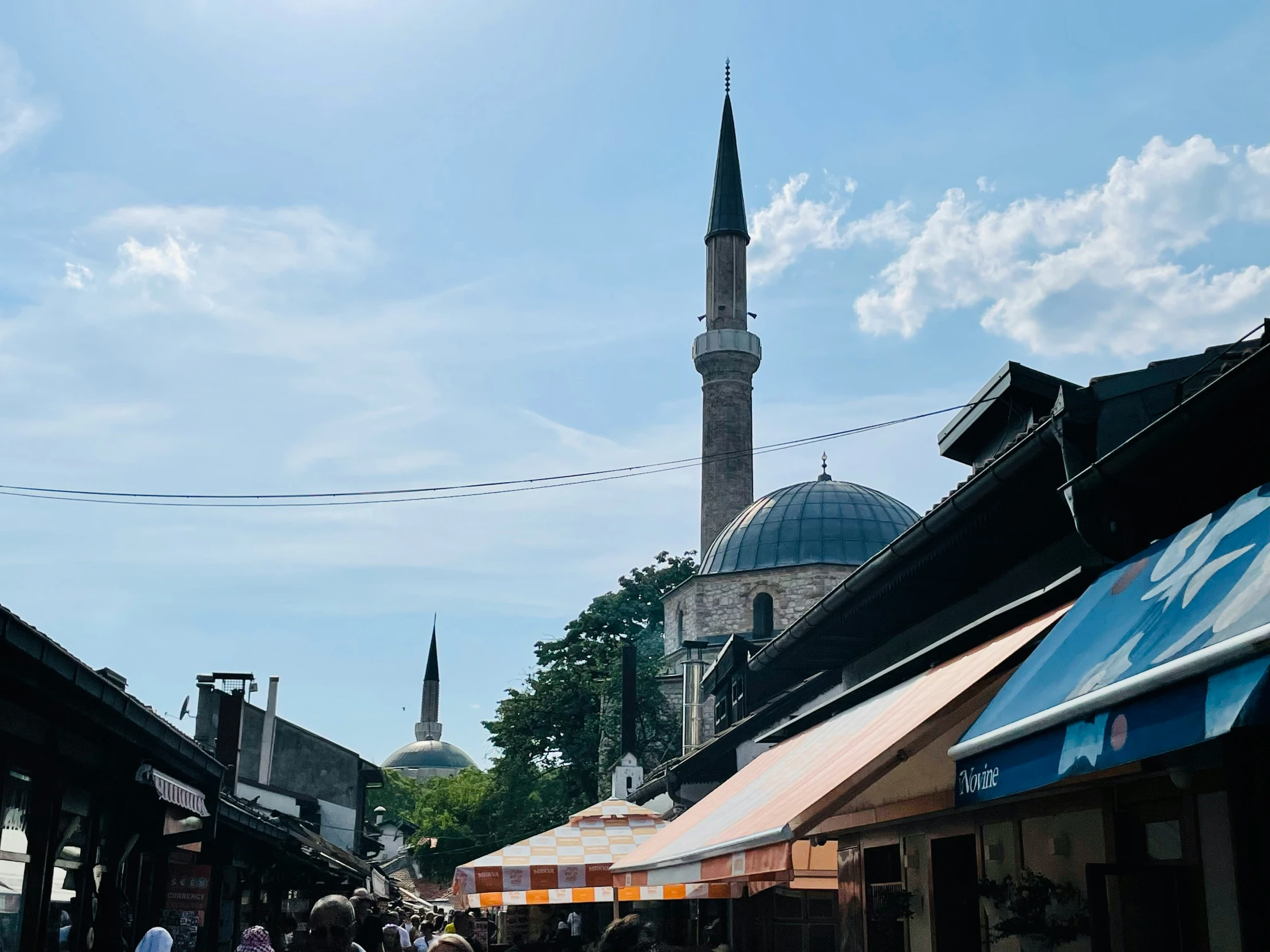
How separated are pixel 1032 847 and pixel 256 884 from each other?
41.3 feet

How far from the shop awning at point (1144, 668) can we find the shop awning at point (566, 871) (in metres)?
6.90

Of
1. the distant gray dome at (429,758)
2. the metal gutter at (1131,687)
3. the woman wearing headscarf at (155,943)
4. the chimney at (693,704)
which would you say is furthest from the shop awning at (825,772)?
the distant gray dome at (429,758)

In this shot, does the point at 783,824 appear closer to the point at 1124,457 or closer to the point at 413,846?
the point at 1124,457

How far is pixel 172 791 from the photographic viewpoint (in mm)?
8148

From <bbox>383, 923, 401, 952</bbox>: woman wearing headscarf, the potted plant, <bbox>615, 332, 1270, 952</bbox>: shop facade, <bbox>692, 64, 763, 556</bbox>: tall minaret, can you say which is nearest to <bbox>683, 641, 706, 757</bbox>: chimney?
<bbox>692, 64, 763, 556</bbox>: tall minaret

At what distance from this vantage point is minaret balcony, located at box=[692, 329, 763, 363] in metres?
44.0

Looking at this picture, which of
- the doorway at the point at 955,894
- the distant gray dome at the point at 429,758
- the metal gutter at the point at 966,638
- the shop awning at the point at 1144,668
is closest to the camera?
the shop awning at the point at 1144,668

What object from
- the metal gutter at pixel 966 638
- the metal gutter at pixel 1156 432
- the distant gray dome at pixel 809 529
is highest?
the distant gray dome at pixel 809 529

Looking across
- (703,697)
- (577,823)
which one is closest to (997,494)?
(577,823)

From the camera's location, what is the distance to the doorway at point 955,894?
7.33 metres

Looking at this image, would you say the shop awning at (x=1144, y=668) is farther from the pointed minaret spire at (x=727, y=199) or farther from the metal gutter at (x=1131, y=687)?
the pointed minaret spire at (x=727, y=199)

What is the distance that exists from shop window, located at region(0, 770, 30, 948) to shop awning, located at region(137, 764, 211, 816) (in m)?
0.96

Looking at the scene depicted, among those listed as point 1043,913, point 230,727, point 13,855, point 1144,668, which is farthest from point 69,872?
point 230,727

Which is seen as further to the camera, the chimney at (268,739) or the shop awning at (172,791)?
the chimney at (268,739)
